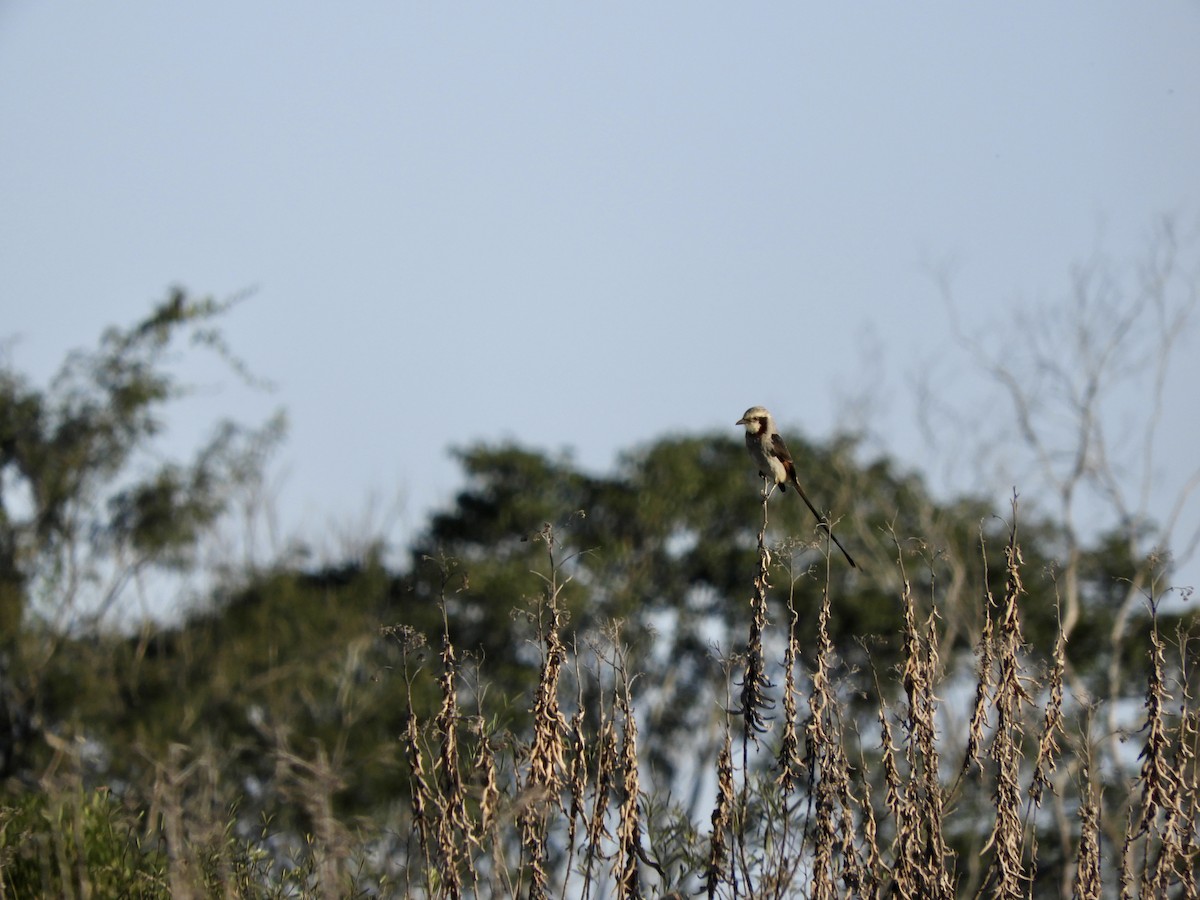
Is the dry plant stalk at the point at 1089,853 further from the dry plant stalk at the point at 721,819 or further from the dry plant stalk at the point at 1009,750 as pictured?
the dry plant stalk at the point at 721,819

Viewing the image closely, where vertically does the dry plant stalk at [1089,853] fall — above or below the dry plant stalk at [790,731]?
below

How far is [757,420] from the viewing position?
420 inches

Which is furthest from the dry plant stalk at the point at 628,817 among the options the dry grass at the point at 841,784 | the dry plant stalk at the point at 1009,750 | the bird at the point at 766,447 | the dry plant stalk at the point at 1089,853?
the bird at the point at 766,447

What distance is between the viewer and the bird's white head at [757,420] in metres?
10.6

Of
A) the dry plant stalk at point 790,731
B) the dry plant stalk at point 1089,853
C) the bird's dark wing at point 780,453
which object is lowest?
the dry plant stalk at point 1089,853

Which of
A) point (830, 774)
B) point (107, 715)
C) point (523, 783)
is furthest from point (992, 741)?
point (107, 715)

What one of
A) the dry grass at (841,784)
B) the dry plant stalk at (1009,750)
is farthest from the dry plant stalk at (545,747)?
the dry plant stalk at (1009,750)

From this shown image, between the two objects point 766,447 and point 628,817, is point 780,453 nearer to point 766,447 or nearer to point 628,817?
point 766,447

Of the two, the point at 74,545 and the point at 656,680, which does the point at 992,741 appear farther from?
the point at 74,545

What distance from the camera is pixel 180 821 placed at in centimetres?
488

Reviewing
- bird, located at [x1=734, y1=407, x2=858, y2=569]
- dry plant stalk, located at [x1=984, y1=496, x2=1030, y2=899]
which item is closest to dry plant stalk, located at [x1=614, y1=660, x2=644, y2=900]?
dry plant stalk, located at [x1=984, y1=496, x2=1030, y2=899]

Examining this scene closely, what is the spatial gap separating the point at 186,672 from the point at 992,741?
23.6m

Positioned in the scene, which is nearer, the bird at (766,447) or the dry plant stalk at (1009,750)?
the dry plant stalk at (1009,750)

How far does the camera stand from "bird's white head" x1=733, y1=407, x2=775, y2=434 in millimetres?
10617
